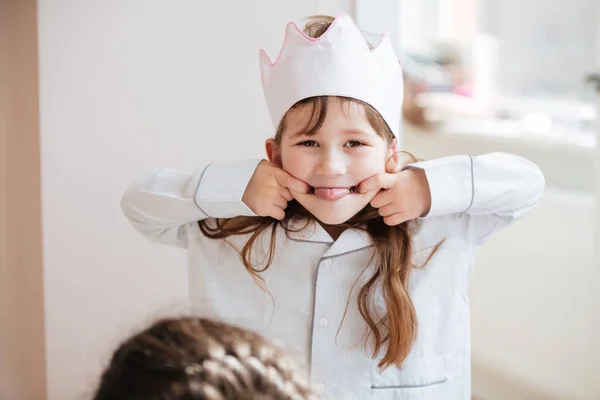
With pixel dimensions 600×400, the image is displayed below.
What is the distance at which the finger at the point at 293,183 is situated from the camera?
1054mm

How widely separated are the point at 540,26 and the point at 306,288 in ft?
7.97

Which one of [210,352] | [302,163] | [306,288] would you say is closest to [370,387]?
[306,288]

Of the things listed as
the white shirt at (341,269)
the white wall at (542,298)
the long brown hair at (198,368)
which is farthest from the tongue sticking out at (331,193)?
the white wall at (542,298)

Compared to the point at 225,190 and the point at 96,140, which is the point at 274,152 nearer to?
the point at 225,190

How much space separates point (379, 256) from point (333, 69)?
0.97 ft

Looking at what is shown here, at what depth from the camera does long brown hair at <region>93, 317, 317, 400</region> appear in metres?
A: 0.53

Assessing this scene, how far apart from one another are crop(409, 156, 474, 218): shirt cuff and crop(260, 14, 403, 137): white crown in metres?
0.10

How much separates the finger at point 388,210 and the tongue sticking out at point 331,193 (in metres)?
0.08

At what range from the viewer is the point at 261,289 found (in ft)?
3.82

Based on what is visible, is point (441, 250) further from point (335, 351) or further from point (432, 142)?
point (432, 142)

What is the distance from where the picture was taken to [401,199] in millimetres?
1084

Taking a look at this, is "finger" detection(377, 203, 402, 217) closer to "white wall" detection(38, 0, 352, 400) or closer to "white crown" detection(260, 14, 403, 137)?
"white crown" detection(260, 14, 403, 137)

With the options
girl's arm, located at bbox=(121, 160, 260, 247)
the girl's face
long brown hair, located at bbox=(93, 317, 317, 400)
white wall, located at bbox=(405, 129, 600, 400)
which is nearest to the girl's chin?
the girl's face

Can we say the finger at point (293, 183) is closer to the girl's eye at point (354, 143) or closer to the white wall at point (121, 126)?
the girl's eye at point (354, 143)
